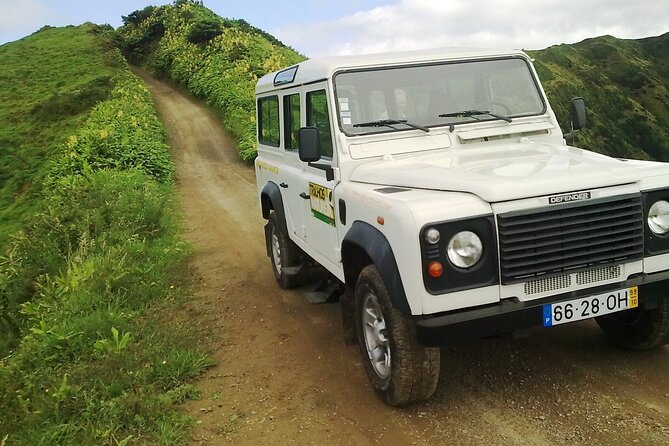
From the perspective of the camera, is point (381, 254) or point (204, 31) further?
point (204, 31)

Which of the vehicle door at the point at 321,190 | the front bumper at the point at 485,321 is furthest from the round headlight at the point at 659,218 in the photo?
the vehicle door at the point at 321,190

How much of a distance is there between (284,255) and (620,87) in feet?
175

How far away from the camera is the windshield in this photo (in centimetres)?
438

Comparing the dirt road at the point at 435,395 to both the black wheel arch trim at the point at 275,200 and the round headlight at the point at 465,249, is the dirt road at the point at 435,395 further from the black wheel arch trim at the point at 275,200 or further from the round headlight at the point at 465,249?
the round headlight at the point at 465,249

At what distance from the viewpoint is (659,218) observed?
3406 millimetres

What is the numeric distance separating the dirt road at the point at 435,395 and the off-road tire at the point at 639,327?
0.09 m

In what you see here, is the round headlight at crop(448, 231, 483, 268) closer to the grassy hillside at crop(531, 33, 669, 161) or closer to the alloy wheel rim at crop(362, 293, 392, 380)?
the alloy wheel rim at crop(362, 293, 392, 380)

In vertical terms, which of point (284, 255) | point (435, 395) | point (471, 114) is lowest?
point (435, 395)

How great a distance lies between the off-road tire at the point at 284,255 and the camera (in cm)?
623

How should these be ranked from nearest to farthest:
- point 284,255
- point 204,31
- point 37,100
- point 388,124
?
point 388,124 → point 284,255 → point 37,100 → point 204,31

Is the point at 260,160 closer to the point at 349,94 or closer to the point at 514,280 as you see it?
the point at 349,94

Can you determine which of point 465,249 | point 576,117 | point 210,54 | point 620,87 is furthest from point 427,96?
point 620,87

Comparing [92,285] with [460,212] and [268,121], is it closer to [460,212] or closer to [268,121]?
[268,121]

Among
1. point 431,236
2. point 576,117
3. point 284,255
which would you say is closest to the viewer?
point 431,236
